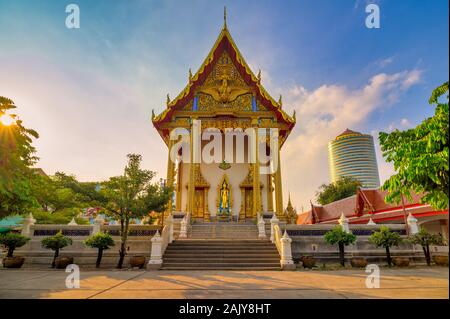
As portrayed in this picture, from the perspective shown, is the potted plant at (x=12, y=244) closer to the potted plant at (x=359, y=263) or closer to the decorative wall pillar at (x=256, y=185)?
the decorative wall pillar at (x=256, y=185)

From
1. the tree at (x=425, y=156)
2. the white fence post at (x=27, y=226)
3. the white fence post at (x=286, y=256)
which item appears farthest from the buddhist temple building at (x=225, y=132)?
the tree at (x=425, y=156)

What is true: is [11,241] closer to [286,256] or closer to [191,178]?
[191,178]

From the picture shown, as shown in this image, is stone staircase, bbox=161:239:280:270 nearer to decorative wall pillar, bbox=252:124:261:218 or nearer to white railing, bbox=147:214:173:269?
white railing, bbox=147:214:173:269

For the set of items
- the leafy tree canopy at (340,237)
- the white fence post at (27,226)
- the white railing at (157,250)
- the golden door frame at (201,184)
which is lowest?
the white railing at (157,250)

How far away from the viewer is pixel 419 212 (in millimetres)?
16438

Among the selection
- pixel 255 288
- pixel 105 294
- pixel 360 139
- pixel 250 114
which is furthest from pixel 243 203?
pixel 360 139

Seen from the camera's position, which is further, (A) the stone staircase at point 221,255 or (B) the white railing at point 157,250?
(A) the stone staircase at point 221,255

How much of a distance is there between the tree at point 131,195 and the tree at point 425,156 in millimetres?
8123

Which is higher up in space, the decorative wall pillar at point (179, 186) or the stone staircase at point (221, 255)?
the decorative wall pillar at point (179, 186)

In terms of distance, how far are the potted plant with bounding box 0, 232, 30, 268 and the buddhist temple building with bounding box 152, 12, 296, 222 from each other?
8.22m

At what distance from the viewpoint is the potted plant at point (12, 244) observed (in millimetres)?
9727

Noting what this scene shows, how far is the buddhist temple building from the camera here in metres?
17.4

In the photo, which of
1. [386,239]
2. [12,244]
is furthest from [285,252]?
[12,244]
